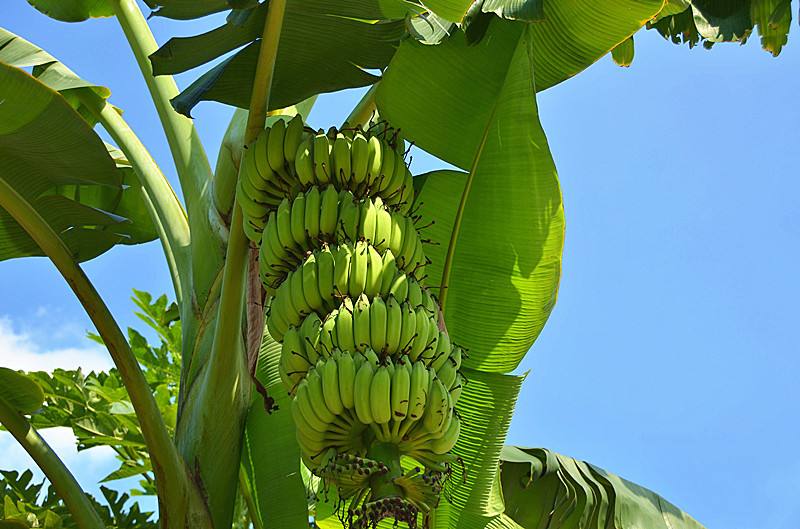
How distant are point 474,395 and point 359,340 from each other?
0.68 meters

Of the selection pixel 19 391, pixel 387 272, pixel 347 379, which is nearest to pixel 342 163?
pixel 387 272

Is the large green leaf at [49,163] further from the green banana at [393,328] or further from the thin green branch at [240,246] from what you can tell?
the green banana at [393,328]

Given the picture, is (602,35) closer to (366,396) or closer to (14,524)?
(366,396)

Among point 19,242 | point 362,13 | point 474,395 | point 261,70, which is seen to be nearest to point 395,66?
point 362,13

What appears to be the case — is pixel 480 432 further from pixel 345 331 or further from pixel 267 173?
pixel 267 173

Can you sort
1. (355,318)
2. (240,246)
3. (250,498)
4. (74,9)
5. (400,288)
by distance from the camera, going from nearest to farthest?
(355,318) < (400,288) < (240,246) < (250,498) < (74,9)

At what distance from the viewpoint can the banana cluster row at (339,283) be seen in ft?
5.30

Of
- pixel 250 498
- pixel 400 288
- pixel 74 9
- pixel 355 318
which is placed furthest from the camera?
pixel 74 9

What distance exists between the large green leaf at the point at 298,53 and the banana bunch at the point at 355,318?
0.76ft

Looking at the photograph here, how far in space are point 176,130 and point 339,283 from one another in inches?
49.8

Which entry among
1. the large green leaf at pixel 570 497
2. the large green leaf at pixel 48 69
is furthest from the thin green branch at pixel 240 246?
the large green leaf at pixel 570 497

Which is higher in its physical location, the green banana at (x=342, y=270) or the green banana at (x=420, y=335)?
the green banana at (x=342, y=270)

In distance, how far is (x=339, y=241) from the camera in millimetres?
1688

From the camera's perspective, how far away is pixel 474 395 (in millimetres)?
2115
